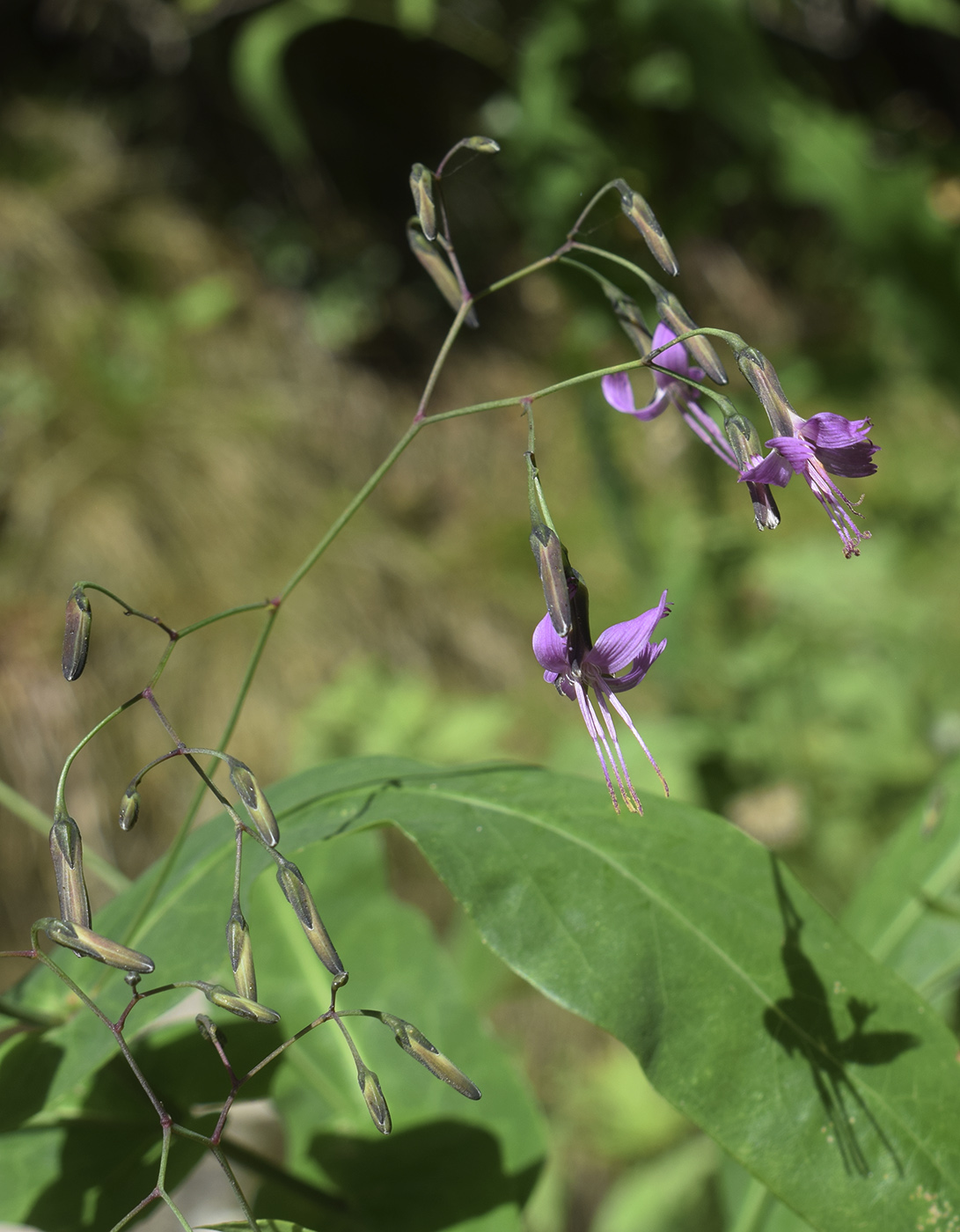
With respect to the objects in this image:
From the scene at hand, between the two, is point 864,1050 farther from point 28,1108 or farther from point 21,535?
point 21,535

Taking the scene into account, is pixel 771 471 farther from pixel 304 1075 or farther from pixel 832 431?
pixel 304 1075

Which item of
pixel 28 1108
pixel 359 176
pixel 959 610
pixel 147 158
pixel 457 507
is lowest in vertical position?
pixel 457 507

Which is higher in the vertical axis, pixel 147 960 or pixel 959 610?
pixel 147 960

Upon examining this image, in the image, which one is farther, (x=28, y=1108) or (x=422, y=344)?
(x=422, y=344)

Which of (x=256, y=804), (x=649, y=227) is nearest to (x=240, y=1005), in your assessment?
(x=256, y=804)

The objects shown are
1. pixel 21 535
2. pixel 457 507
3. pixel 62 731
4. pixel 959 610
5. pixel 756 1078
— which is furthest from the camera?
pixel 457 507

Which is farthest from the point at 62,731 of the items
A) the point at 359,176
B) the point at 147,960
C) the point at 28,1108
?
the point at 359,176
